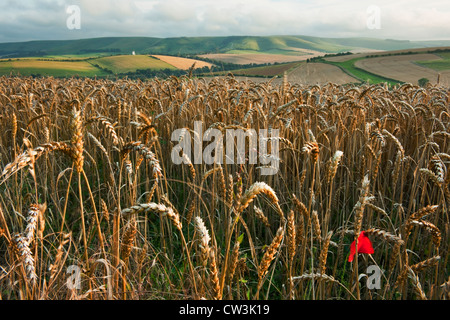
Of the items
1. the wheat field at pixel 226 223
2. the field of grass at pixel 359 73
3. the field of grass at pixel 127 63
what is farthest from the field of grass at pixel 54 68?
the wheat field at pixel 226 223

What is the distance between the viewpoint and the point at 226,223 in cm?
241

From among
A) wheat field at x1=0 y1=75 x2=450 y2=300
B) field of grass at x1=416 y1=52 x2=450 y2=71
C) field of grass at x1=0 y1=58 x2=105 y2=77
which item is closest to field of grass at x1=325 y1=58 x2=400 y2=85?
field of grass at x1=416 y1=52 x2=450 y2=71

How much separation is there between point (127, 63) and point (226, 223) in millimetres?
62846

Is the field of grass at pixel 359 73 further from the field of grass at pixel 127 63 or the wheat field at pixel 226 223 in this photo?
the field of grass at pixel 127 63

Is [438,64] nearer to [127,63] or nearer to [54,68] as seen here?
[127,63]

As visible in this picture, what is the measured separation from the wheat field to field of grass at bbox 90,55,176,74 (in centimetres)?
5292

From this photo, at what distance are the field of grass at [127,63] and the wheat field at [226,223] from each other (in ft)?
174

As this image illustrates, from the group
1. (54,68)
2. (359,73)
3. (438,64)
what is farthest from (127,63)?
(438,64)

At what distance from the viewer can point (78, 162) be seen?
1.11 meters

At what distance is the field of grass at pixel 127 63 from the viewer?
5631cm

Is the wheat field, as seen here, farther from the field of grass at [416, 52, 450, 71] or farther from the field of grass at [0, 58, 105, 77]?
the field of grass at [0, 58, 105, 77]

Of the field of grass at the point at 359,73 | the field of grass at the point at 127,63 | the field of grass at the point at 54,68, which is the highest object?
the field of grass at the point at 127,63

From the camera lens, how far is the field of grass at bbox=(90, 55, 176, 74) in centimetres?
5631
